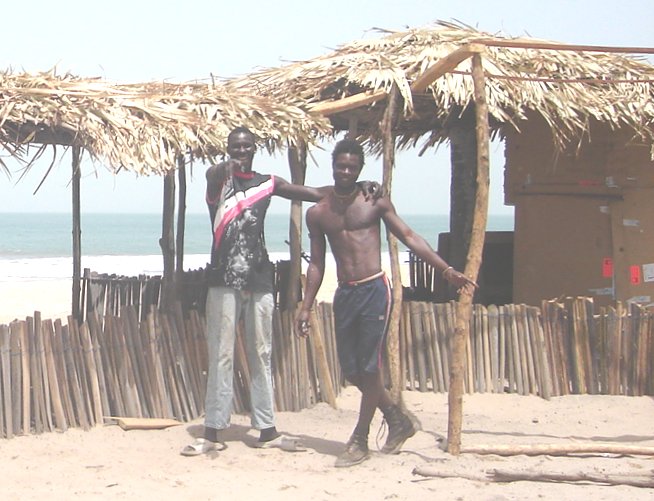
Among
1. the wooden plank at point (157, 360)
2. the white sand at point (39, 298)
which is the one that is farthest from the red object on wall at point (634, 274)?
the white sand at point (39, 298)

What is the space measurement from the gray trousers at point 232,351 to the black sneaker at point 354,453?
1.86 ft

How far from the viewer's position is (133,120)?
5957 millimetres

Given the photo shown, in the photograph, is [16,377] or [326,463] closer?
[326,463]

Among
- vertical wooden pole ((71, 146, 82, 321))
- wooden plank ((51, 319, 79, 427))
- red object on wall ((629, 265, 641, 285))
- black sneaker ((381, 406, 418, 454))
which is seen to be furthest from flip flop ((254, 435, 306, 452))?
red object on wall ((629, 265, 641, 285))

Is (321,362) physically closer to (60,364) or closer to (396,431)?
(396,431)

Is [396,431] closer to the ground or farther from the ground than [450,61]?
closer to the ground

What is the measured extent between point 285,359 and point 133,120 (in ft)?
6.19

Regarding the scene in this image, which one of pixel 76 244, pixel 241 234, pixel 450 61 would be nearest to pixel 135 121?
pixel 241 234

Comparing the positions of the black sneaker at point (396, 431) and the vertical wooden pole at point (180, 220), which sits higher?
the vertical wooden pole at point (180, 220)

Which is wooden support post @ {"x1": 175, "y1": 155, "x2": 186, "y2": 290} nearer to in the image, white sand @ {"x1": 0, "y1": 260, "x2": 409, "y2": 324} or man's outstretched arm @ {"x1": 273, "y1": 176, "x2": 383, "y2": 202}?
man's outstretched arm @ {"x1": 273, "y1": 176, "x2": 383, "y2": 202}

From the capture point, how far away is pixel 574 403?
6.99 m

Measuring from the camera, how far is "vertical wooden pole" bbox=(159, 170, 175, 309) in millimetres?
7625

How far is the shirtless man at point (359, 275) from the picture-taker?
5.24 m

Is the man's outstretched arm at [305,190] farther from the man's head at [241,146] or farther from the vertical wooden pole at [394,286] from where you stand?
the vertical wooden pole at [394,286]
